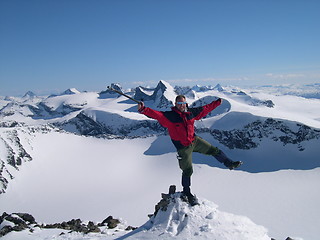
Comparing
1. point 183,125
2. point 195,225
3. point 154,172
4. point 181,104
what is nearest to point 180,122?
point 183,125

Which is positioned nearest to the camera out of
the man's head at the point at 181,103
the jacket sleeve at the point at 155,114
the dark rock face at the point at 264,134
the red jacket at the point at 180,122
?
the jacket sleeve at the point at 155,114

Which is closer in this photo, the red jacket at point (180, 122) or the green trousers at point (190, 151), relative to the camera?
the red jacket at point (180, 122)

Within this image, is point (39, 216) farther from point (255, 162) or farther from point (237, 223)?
point (255, 162)

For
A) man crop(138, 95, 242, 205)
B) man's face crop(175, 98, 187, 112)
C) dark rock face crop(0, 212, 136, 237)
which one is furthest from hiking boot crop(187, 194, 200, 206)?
dark rock face crop(0, 212, 136, 237)

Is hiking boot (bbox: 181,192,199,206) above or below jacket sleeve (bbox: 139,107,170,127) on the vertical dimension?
below

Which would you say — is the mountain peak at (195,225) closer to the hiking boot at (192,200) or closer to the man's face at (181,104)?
the hiking boot at (192,200)

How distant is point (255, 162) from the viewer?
70.2m

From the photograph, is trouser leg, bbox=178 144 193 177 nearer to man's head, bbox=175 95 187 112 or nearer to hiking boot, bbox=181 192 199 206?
man's head, bbox=175 95 187 112

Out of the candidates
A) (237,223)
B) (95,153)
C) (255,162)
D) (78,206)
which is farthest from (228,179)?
(237,223)

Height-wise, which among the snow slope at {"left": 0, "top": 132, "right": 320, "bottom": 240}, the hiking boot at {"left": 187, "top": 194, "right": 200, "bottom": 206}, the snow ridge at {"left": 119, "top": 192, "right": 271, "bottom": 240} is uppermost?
the hiking boot at {"left": 187, "top": 194, "right": 200, "bottom": 206}

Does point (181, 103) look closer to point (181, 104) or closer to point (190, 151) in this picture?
point (181, 104)

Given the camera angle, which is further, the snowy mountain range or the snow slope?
the snowy mountain range

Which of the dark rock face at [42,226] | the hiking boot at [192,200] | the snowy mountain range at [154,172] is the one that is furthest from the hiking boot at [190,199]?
the snowy mountain range at [154,172]

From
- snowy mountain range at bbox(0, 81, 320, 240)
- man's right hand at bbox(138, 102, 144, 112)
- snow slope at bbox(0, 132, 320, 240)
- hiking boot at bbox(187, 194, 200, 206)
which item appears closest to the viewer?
man's right hand at bbox(138, 102, 144, 112)
